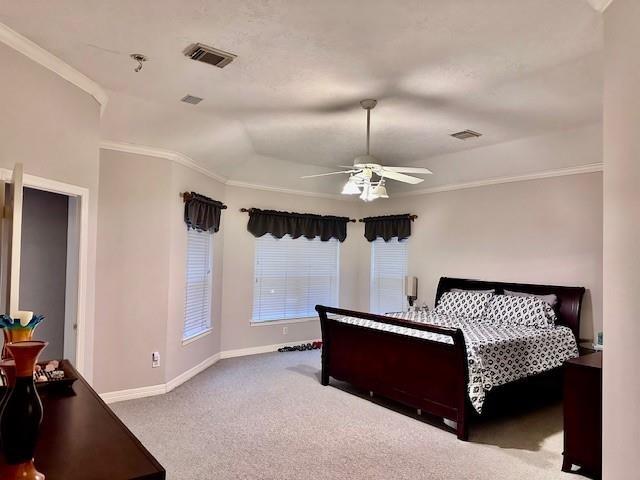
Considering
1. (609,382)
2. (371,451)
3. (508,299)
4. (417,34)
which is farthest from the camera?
(508,299)

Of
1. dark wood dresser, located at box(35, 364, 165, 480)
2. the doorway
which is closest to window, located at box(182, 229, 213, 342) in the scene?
the doorway

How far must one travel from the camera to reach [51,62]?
2.89 m

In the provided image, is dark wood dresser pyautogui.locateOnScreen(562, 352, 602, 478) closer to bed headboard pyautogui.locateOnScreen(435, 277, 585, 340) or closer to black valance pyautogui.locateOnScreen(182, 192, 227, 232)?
bed headboard pyautogui.locateOnScreen(435, 277, 585, 340)

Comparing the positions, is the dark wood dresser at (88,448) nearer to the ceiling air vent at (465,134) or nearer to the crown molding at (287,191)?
the ceiling air vent at (465,134)

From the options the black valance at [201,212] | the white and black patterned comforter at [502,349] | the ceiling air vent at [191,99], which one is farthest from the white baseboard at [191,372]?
the ceiling air vent at [191,99]

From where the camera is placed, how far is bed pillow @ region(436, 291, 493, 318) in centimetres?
518

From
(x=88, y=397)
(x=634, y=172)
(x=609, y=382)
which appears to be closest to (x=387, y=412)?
(x=609, y=382)

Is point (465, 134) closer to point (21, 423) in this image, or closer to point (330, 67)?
point (330, 67)

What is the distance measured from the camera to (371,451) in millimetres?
3230

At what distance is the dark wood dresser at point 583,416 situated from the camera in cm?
281

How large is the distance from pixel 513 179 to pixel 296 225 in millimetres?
3067

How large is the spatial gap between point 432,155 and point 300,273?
2.68 metres

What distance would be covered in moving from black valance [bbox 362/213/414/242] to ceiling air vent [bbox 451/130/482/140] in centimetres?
195

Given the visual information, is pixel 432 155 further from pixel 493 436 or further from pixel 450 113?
pixel 493 436
